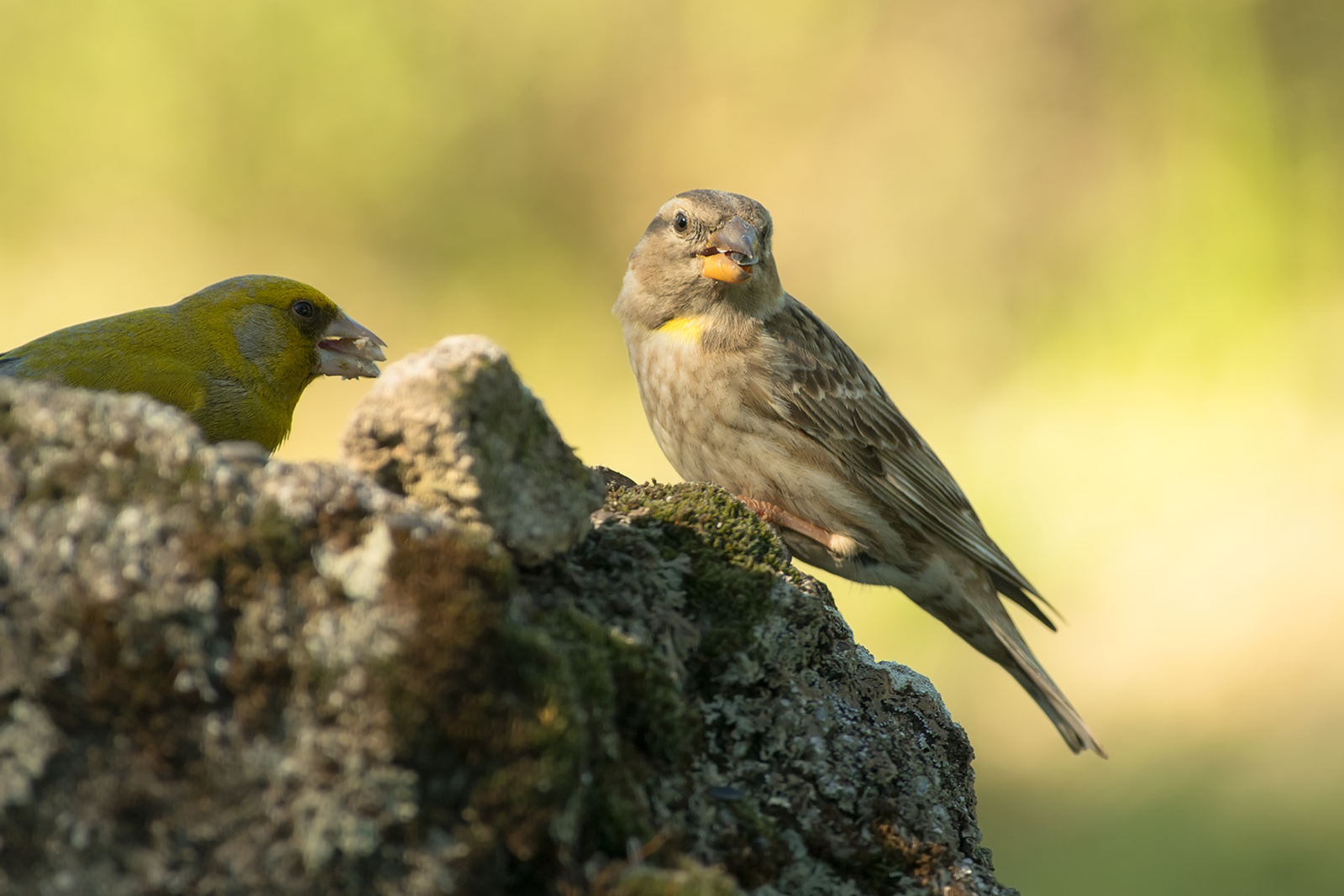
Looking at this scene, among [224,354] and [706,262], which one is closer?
[224,354]

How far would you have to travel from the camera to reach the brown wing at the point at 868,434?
4.51 metres

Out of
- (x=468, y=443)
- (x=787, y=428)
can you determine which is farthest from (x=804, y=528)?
(x=468, y=443)

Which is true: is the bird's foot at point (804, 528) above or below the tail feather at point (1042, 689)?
above

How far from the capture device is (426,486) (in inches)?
82.4

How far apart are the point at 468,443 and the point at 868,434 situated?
2869 mm

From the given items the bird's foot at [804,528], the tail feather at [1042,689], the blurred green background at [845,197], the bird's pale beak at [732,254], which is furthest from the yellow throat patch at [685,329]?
the blurred green background at [845,197]

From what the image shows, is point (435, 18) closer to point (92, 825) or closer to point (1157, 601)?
point (1157, 601)

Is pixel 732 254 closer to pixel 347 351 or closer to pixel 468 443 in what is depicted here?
pixel 347 351

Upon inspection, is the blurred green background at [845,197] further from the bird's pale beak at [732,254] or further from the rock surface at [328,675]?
the rock surface at [328,675]

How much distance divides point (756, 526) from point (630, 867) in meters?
1.04

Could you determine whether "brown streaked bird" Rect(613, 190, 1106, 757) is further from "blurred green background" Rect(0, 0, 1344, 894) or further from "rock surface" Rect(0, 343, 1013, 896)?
"blurred green background" Rect(0, 0, 1344, 894)

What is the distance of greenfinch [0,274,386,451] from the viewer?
3818 millimetres

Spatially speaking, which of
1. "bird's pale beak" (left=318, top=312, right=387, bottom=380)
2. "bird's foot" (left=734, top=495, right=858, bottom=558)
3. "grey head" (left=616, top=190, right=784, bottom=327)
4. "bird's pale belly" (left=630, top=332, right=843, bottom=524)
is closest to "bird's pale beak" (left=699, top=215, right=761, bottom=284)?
"grey head" (left=616, top=190, right=784, bottom=327)

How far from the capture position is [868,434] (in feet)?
15.5
